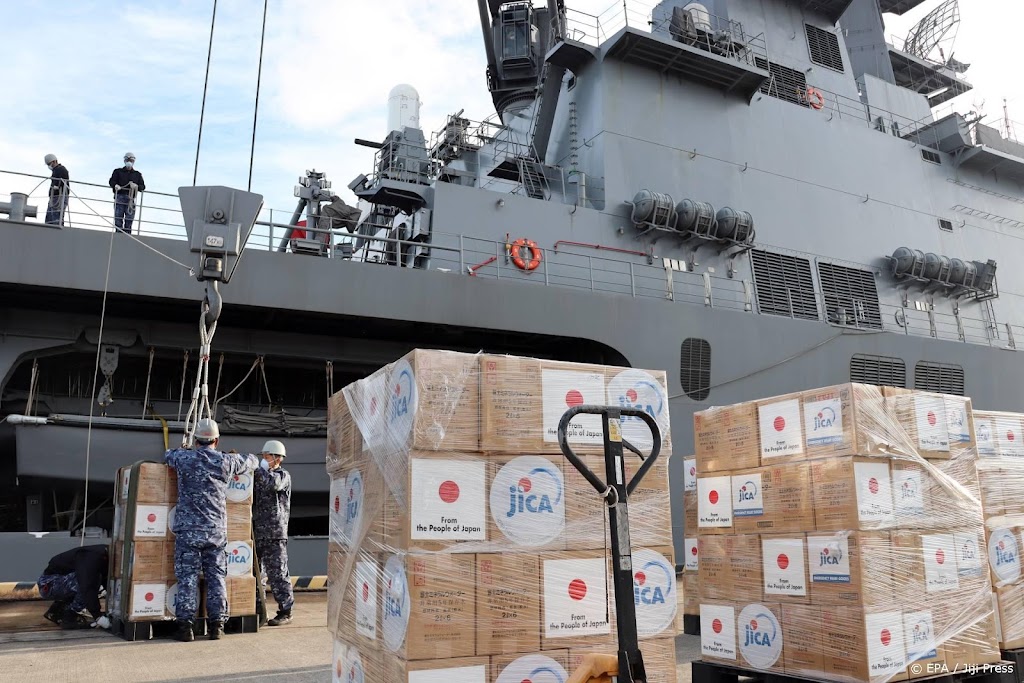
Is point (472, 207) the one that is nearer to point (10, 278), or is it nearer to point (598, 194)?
point (598, 194)

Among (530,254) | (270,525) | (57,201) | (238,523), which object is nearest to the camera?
(238,523)

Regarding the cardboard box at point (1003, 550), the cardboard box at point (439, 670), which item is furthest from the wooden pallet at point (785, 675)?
the cardboard box at point (439, 670)

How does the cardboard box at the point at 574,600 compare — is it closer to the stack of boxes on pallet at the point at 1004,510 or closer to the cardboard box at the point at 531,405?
the cardboard box at the point at 531,405

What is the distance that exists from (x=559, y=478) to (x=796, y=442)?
63.4 inches

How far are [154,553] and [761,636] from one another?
3.90 meters

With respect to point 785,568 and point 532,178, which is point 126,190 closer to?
point 532,178

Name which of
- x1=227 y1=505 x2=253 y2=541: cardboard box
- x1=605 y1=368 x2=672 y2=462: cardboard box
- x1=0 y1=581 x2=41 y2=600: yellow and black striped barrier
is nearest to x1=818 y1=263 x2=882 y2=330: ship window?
x1=227 y1=505 x2=253 y2=541: cardboard box

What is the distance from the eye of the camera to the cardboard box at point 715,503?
4.37 meters

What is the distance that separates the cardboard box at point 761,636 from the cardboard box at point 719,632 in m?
0.04

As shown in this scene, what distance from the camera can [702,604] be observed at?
4.37 m

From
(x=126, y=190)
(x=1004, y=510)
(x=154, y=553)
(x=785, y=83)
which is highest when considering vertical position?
(x=785, y=83)

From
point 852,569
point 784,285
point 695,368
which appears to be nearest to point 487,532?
point 852,569

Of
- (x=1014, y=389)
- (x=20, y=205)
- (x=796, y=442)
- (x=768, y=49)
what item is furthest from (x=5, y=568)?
(x=1014, y=389)

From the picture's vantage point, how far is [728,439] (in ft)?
14.6
